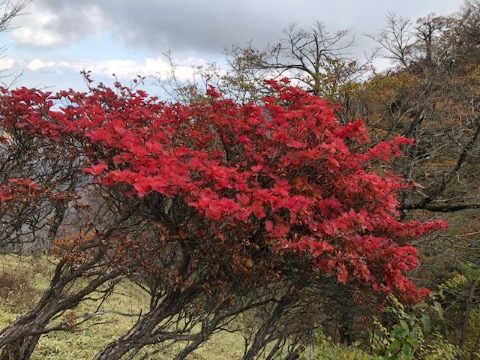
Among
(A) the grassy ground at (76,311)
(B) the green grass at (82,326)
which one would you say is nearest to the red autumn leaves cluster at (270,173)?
(B) the green grass at (82,326)

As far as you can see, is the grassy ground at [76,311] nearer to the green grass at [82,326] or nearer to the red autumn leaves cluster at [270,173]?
the green grass at [82,326]

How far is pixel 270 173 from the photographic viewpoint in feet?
9.66

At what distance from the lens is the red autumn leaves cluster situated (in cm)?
252

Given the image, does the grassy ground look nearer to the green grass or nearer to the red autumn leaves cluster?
the green grass

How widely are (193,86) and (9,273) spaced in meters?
7.61

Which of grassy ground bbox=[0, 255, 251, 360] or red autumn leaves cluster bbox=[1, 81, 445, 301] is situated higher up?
red autumn leaves cluster bbox=[1, 81, 445, 301]

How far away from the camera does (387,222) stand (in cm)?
317

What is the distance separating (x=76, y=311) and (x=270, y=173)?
8.55 meters

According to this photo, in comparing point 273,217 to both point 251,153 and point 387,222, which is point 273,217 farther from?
point 387,222

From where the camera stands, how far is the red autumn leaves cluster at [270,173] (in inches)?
99.0

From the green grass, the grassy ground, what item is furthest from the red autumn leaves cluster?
the grassy ground

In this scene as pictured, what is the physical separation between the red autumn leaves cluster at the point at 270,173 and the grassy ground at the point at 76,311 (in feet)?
10.1

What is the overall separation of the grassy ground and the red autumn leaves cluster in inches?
121

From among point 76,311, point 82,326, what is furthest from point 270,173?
point 76,311
